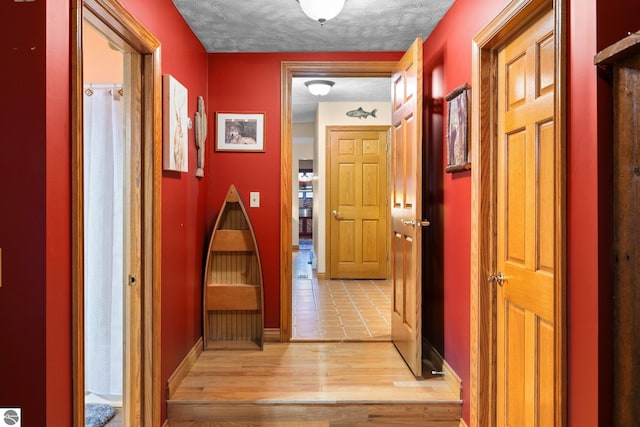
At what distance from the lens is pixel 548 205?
174 cm

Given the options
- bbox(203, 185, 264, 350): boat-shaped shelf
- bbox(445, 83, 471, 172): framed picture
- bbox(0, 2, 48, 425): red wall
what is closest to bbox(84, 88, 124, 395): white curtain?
bbox(203, 185, 264, 350): boat-shaped shelf

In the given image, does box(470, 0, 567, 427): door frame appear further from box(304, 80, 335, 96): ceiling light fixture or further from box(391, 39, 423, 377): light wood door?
box(304, 80, 335, 96): ceiling light fixture

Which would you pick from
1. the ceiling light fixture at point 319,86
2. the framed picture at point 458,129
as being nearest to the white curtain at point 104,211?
the framed picture at point 458,129

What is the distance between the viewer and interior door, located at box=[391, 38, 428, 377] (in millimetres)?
2852

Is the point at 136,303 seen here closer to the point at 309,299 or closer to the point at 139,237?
the point at 139,237

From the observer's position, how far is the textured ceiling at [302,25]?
277cm

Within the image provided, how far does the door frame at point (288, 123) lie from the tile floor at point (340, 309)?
0.31 meters

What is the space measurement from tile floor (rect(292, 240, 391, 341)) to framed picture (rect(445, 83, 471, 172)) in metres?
1.71

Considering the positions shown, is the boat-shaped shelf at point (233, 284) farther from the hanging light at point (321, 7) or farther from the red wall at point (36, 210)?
the red wall at point (36, 210)

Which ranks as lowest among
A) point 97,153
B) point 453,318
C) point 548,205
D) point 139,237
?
point 453,318

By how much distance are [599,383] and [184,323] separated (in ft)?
7.86

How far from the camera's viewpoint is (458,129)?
2.54m

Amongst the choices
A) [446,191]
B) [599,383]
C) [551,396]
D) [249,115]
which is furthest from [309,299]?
[599,383]

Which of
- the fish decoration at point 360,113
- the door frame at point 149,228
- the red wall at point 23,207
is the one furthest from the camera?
the fish decoration at point 360,113
